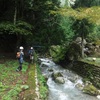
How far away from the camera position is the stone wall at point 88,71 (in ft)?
46.0

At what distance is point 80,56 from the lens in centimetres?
1822

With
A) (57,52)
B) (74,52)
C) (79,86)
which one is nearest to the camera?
(79,86)

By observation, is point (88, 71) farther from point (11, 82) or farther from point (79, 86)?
point (11, 82)

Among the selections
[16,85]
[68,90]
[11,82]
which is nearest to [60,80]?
[68,90]

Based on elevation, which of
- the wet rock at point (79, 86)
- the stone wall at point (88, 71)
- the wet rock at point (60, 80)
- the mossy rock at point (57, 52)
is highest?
the mossy rock at point (57, 52)

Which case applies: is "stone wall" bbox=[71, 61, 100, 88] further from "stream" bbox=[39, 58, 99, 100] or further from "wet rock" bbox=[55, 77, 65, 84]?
"wet rock" bbox=[55, 77, 65, 84]

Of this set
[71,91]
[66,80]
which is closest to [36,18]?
[66,80]

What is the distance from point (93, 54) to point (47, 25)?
5.86m

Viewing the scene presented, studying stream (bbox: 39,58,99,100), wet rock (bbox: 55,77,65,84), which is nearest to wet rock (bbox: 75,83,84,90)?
stream (bbox: 39,58,99,100)

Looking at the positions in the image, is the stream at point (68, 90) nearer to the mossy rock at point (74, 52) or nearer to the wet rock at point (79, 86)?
the wet rock at point (79, 86)

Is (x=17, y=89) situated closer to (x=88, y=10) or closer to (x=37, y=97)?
(x=37, y=97)

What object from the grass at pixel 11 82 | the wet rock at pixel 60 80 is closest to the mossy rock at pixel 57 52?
the wet rock at pixel 60 80

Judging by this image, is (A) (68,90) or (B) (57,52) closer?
(A) (68,90)

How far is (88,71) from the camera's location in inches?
603
